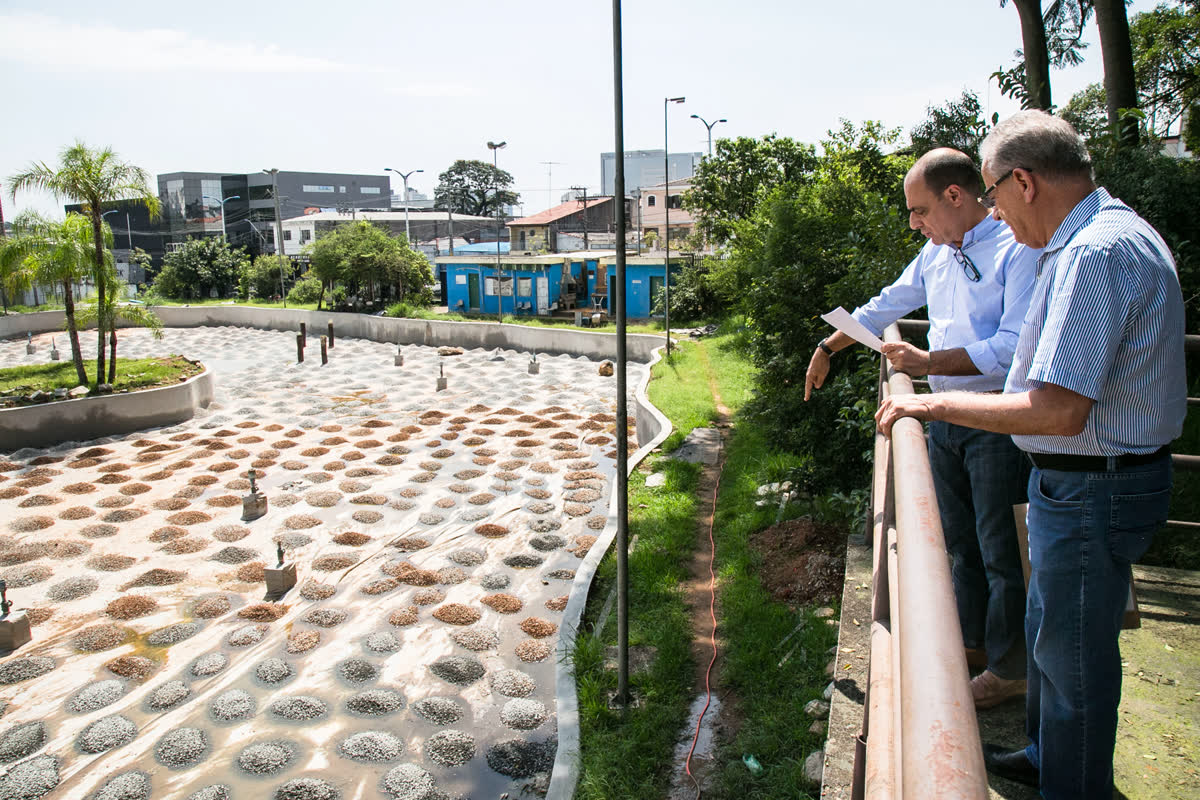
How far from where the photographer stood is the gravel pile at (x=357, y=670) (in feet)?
24.4

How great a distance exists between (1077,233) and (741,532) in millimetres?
6386

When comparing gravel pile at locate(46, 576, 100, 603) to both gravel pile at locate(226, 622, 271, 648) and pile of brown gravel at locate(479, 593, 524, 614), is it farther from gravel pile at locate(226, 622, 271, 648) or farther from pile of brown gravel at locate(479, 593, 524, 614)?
pile of brown gravel at locate(479, 593, 524, 614)

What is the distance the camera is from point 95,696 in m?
7.39

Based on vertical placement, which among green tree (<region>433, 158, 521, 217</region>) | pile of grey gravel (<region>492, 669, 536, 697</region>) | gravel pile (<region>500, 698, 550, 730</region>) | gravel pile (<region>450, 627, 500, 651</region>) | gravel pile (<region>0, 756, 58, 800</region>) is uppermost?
green tree (<region>433, 158, 521, 217</region>)

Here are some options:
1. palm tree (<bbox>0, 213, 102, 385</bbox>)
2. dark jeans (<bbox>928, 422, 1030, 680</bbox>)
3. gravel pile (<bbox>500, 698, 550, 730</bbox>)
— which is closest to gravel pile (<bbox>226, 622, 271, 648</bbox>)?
gravel pile (<bbox>500, 698, 550, 730</bbox>)

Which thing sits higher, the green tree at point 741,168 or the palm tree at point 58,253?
the green tree at point 741,168

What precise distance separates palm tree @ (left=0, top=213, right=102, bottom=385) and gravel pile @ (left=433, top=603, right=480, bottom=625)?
48.2ft

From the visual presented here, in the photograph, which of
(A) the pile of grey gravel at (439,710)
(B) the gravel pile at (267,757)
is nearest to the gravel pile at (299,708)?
(B) the gravel pile at (267,757)

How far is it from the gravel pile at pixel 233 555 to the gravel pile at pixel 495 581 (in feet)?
11.5

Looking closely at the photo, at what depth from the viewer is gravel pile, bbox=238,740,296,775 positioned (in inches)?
242

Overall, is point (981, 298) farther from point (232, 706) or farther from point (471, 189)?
point (471, 189)

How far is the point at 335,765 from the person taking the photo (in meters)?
6.18

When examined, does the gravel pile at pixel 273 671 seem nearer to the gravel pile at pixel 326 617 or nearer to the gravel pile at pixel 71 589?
the gravel pile at pixel 326 617

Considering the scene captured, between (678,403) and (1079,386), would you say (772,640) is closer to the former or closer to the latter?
(1079,386)
